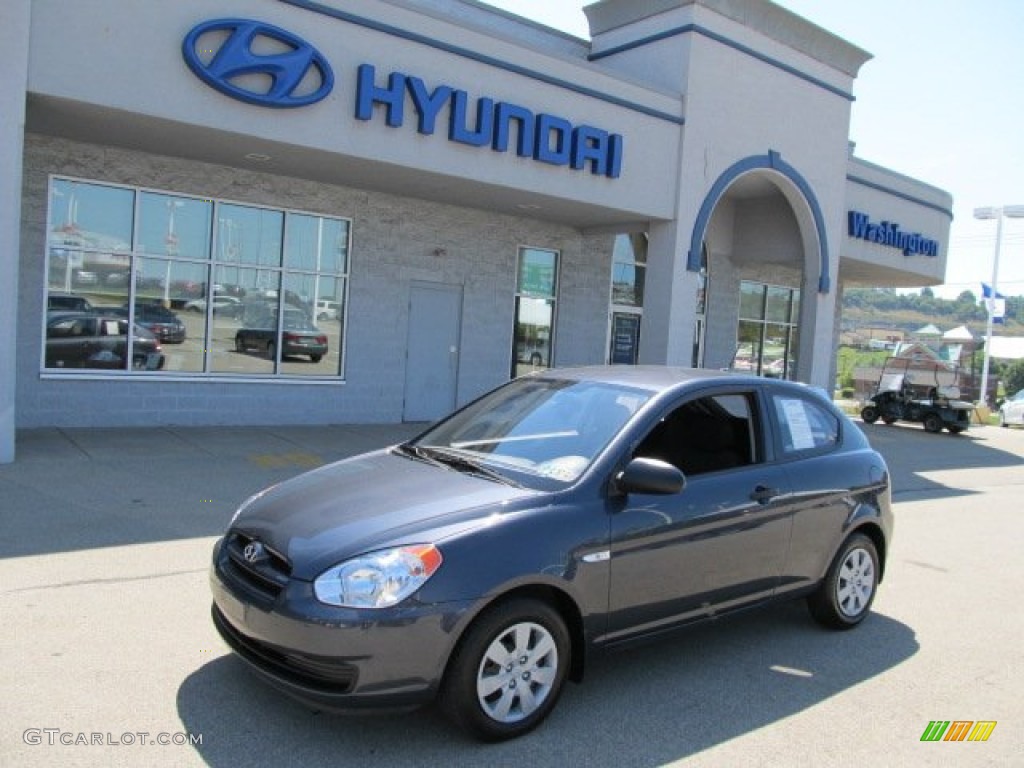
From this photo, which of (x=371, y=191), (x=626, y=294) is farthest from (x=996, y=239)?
(x=371, y=191)

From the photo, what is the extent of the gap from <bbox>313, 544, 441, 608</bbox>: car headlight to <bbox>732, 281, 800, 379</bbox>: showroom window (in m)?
16.9

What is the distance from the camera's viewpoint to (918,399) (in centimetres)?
2128

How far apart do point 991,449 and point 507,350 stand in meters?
11.3

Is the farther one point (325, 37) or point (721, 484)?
point (325, 37)

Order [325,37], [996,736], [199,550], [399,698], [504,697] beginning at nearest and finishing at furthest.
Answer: [399,698] < [504,697] < [996,736] < [199,550] < [325,37]

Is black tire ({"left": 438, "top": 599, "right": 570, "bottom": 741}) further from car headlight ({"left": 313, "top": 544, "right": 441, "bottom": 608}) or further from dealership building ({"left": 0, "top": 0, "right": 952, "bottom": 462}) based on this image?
dealership building ({"left": 0, "top": 0, "right": 952, "bottom": 462})

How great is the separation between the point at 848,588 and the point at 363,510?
3.33 meters

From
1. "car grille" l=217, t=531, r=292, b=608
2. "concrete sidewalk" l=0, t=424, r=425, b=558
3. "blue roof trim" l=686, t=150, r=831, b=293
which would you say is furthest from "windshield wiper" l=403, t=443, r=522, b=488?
"blue roof trim" l=686, t=150, r=831, b=293

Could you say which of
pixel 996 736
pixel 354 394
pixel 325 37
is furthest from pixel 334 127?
pixel 996 736

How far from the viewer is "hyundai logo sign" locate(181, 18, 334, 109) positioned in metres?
9.24

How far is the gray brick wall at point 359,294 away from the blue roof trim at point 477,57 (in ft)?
9.27

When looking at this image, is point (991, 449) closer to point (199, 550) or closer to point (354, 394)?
point (354, 394)

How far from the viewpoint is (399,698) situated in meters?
3.45

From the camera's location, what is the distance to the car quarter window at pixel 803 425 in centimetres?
523
